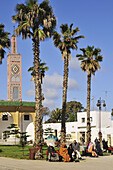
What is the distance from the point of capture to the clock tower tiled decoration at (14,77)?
276ft

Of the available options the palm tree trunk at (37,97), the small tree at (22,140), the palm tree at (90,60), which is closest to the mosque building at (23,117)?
the small tree at (22,140)

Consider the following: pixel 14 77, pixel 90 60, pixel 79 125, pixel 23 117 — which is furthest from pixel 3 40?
pixel 14 77

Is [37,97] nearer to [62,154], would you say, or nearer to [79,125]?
[62,154]

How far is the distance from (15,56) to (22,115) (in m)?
29.1

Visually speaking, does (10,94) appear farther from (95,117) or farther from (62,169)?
(62,169)

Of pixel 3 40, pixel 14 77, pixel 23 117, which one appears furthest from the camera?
pixel 14 77

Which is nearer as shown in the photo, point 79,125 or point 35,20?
point 35,20

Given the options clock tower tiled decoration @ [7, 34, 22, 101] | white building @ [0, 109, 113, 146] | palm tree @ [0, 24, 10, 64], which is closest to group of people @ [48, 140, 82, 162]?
palm tree @ [0, 24, 10, 64]

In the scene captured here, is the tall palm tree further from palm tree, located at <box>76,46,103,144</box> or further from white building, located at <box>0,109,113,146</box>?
white building, located at <box>0,109,113,146</box>

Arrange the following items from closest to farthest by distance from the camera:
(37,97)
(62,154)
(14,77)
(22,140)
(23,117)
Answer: (62,154) < (37,97) < (22,140) < (23,117) < (14,77)

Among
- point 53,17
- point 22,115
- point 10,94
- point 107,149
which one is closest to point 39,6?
point 53,17

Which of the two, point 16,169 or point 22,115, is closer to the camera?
point 16,169

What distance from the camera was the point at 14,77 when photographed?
84.9 m

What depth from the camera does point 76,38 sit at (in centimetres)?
3691
